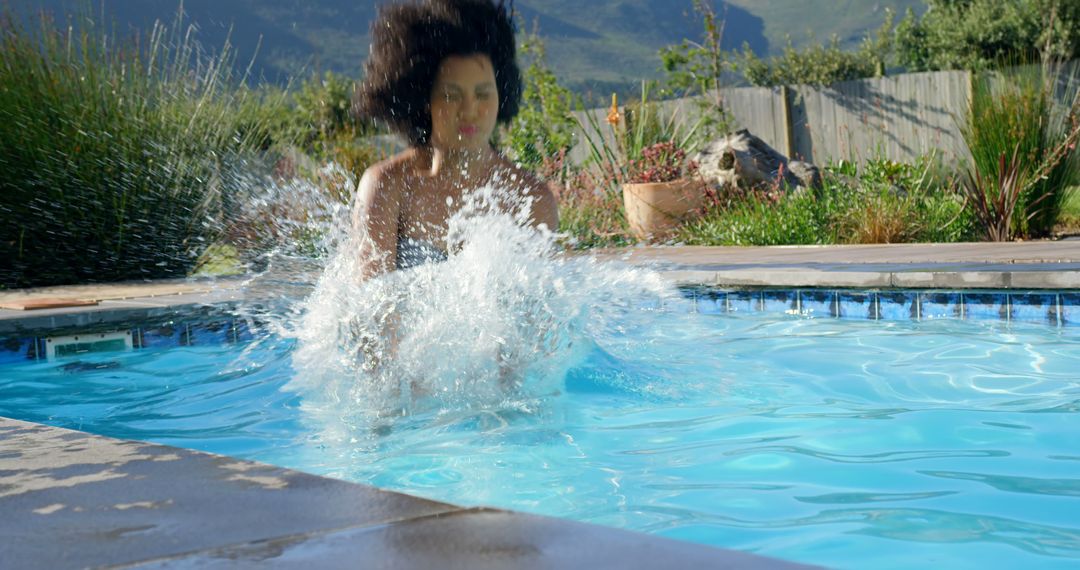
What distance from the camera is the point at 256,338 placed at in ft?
18.4

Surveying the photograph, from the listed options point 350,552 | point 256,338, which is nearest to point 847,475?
point 350,552

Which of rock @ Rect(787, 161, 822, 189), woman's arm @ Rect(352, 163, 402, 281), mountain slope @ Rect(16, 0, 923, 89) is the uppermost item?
mountain slope @ Rect(16, 0, 923, 89)

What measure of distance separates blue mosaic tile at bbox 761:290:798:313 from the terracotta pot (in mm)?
4321

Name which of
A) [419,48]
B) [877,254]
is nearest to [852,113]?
[877,254]

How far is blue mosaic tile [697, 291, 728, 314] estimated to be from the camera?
5375 mm

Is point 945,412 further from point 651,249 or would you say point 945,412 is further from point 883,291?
point 651,249

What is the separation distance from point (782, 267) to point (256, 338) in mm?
2697

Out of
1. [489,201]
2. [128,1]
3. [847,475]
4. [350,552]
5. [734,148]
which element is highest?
[128,1]

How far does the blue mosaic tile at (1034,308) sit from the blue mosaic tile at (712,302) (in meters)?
1.34

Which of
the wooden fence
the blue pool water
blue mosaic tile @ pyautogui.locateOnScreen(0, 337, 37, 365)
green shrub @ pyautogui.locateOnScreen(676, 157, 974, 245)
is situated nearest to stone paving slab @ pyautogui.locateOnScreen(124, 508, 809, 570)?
the blue pool water

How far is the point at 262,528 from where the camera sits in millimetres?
1248

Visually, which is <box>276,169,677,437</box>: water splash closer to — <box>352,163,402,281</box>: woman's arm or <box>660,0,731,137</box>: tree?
<box>352,163,402,281</box>: woman's arm

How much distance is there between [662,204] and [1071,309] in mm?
5476

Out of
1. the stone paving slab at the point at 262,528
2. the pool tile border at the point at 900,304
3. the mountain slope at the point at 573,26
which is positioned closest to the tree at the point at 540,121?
the pool tile border at the point at 900,304
